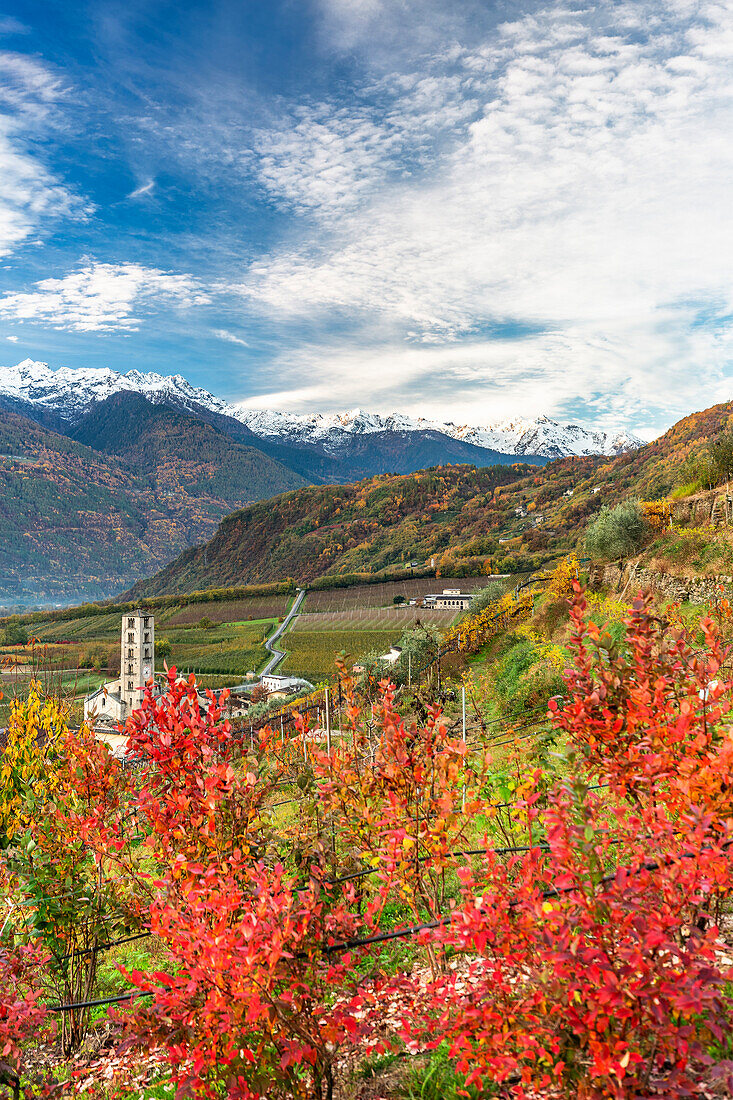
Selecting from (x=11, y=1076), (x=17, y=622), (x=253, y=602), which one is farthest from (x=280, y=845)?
(x=17, y=622)

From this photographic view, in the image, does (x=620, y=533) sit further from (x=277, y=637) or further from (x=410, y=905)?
(x=277, y=637)

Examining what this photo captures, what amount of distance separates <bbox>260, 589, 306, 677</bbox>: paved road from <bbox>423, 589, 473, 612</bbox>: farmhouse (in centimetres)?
2118

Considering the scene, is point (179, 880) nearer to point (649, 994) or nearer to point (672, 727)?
point (649, 994)

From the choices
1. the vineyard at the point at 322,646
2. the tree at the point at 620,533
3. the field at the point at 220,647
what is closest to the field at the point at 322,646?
the vineyard at the point at 322,646

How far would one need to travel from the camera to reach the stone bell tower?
4831 cm

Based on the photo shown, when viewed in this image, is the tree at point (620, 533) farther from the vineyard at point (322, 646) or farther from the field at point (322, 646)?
the field at point (322, 646)

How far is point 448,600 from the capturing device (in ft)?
265

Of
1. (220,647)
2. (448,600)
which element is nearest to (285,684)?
(220,647)

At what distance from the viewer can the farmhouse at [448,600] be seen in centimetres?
7812

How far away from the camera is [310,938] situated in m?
2.89

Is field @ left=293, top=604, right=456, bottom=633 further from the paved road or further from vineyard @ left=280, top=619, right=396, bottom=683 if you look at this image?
the paved road

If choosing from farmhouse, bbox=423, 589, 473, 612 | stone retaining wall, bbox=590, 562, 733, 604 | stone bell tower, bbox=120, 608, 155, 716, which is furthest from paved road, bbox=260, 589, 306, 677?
stone retaining wall, bbox=590, 562, 733, 604

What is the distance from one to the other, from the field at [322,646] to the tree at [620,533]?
3287 cm

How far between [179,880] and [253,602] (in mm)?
110714
